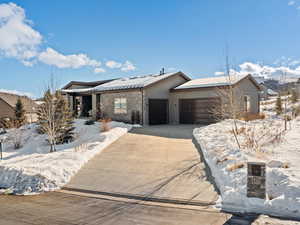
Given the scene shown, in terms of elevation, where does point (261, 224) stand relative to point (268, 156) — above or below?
below

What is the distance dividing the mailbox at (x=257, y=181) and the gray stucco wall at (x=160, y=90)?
12836 millimetres

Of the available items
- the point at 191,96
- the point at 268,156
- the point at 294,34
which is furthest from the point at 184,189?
the point at 191,96

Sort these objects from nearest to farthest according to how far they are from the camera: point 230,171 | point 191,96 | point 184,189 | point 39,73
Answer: point 184,189 → point 230,171 → point 39,73 → point 191,96

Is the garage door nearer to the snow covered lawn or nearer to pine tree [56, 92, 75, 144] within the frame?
the snow covered lawn

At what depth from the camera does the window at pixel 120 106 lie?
18.8 m

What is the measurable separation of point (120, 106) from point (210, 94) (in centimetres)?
736

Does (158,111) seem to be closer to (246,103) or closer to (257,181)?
(246,103)

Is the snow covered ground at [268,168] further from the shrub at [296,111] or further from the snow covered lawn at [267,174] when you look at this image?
the shrub at [296,111]

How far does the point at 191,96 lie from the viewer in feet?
60.8

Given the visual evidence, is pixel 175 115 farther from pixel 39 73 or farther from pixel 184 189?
pixel 184 189

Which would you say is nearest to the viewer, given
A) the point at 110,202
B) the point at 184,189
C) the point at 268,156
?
the point at 110,202

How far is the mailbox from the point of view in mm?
5074

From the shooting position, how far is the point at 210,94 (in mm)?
17344

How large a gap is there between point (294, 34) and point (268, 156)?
25.0 ft
